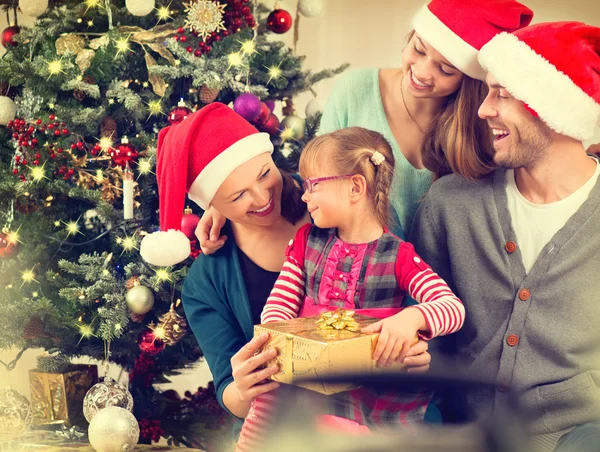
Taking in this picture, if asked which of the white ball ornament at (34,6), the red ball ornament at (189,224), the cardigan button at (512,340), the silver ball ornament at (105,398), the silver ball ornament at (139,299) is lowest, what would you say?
the silver ball ornament at (105,398)

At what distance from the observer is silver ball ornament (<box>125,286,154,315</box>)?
221 cm

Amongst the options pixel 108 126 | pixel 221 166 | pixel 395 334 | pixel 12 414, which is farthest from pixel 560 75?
pixel 12 414

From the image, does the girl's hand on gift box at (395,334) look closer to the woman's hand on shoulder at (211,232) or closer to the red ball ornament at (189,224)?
the woman's hand on shoulder at (211,232)

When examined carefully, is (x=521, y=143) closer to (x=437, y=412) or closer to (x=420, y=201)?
(x=420, y=201)

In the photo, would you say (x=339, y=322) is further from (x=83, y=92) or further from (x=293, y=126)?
(x=83, y=92)

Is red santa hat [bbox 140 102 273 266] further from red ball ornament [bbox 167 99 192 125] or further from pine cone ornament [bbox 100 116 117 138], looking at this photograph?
pine cone ornament [bbox 100 116 117 138]

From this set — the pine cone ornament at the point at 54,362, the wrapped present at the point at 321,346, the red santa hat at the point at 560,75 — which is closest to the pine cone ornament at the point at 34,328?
the pine cone ornament at the point at 54,362

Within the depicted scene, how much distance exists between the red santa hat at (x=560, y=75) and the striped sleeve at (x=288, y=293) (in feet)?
1.98

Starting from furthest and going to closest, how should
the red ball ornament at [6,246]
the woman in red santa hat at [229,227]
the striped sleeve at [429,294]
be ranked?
the red ball ornament at [6,246] < the woman in red santa hat at [229,227] < the striped sleeve at [429,294]

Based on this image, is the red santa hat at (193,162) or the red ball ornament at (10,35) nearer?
the red santa hat at (193,162)

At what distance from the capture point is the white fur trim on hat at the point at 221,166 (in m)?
1.68

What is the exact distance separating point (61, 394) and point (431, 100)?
60.4 inches

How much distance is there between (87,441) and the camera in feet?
7.95

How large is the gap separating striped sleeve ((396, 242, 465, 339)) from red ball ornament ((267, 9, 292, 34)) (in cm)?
99
